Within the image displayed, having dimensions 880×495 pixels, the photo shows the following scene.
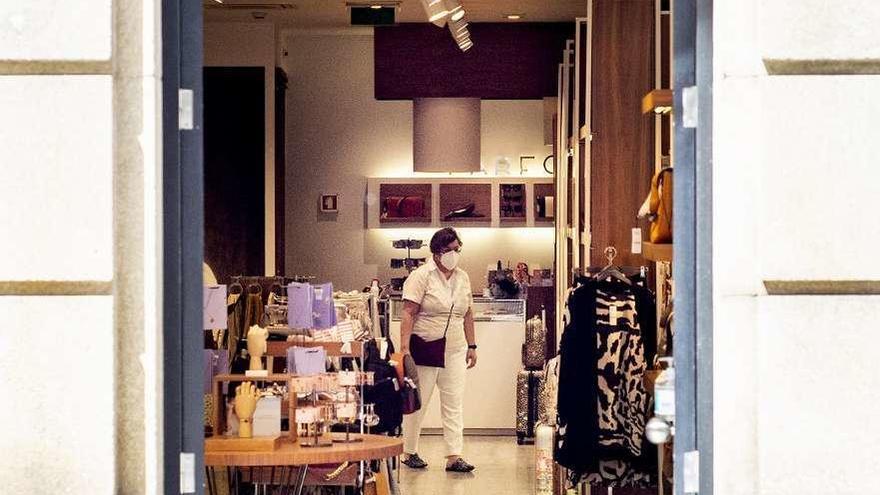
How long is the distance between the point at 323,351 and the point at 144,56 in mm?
2538

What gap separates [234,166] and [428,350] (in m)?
3.14

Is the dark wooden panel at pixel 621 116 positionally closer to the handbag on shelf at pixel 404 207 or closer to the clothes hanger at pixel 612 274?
the clothes hanger at pixel 612 274

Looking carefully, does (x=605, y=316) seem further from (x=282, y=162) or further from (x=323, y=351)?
(x=282, y=162)

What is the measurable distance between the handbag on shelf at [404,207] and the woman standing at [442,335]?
336 cm

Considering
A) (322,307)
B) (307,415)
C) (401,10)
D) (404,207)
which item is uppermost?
(401,10)

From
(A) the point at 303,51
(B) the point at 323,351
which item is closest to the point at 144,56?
(B) the point at 323,351

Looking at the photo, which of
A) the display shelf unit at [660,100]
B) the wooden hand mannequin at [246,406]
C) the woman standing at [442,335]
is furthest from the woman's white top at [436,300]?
the display shelf unit at [660,100]

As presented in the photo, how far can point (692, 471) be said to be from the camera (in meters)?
3.22

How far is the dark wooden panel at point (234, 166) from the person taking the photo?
434 inches

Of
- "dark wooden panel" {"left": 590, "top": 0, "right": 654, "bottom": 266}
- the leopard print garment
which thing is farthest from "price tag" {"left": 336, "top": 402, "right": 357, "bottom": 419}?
"dark wooden panel" {"left": 590, "top": 0, "right": 654, "bottom": 266}

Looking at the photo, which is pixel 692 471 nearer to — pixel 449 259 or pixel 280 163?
→ pixel 449 259

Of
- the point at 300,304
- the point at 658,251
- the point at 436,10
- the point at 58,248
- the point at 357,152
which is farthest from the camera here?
the point at 357,152
